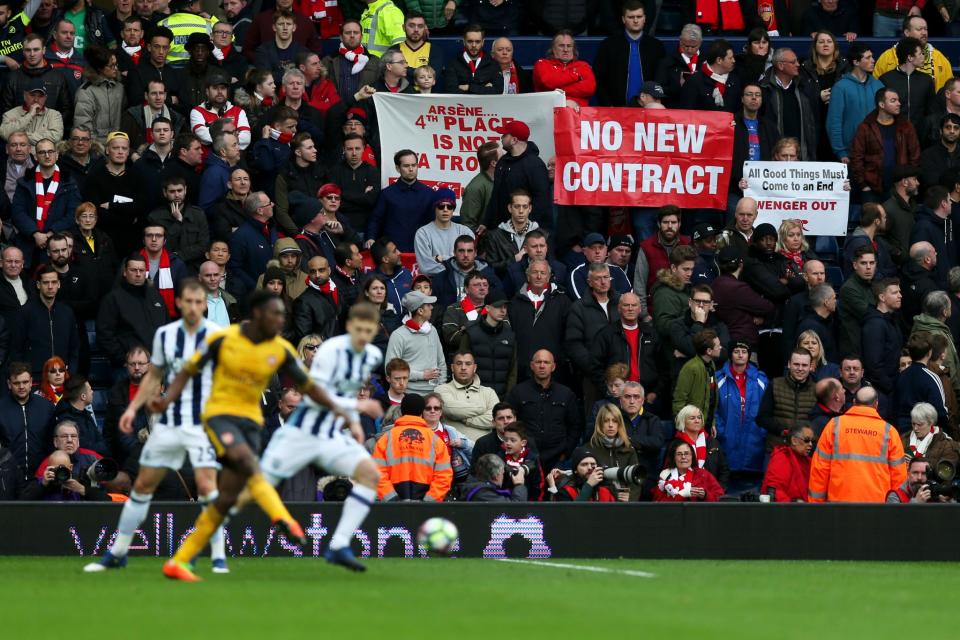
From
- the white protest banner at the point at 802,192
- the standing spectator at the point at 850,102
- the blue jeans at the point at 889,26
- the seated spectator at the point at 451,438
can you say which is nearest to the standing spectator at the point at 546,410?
the seated spectator at the point at 451,438

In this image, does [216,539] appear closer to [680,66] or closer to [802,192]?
[802,192]

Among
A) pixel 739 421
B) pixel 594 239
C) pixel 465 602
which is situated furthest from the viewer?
pixel 594 239

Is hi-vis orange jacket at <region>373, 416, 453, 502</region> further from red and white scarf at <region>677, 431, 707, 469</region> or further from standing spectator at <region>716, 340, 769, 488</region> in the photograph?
standing spectator at <region>716, 340, 769, 488</region>

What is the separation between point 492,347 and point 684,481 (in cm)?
270

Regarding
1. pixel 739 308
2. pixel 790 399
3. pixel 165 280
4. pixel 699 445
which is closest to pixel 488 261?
pixel 739 308

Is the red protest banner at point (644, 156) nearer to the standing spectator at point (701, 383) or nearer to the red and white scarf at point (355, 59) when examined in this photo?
the red and white scarf at point (355, 59)

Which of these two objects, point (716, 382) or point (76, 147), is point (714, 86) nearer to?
→ point (716, 382)

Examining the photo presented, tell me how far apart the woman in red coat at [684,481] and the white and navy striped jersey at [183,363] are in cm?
511

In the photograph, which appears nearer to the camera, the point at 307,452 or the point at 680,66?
the point at 307,452

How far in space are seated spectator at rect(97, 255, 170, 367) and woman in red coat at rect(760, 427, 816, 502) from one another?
6198mm

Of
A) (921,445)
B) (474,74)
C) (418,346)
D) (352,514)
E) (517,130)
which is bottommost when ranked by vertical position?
(352,514)

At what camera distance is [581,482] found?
1568 centimetres

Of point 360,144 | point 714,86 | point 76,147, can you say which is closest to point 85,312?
point 76,147

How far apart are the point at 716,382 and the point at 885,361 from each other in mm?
1878
